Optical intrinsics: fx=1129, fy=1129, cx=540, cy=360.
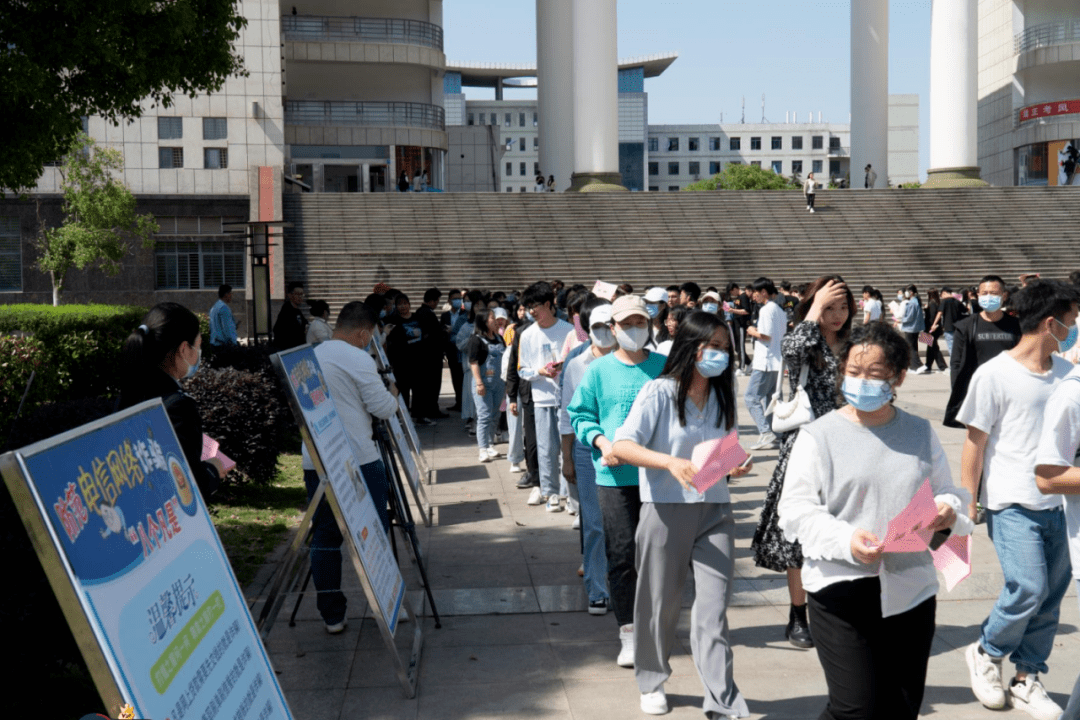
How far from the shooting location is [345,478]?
562 cm

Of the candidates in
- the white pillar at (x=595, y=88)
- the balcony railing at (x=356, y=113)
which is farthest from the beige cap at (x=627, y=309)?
the balcony railing at (x=356, y=113)

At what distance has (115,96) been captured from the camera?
13.7 meters

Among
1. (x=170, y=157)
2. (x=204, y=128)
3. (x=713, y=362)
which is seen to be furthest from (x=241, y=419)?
(x=170, y=157)

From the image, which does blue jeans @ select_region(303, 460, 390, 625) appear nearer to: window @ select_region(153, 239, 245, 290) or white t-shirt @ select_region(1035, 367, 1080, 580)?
white t-shirt @ select_region(1035, 367, 1080, 580)

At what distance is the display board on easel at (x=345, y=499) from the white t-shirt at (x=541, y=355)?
3679mm

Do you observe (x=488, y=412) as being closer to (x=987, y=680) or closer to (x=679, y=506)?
(x=679, y=506)

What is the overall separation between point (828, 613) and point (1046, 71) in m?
67.5

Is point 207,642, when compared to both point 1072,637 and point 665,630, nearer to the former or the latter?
point 665,630

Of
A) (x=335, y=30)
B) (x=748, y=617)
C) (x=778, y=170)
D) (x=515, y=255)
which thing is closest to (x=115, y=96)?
(x=748, y=617)

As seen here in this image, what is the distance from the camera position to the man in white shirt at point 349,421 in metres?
6.45

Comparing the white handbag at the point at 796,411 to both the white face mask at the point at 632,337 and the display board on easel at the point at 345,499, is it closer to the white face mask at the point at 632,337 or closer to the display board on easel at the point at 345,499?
the white face mask at the point at 632,337

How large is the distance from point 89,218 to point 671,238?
20.0 metres

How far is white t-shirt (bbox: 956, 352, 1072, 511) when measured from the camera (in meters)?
5.06

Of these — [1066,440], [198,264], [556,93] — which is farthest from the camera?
[556,93]
